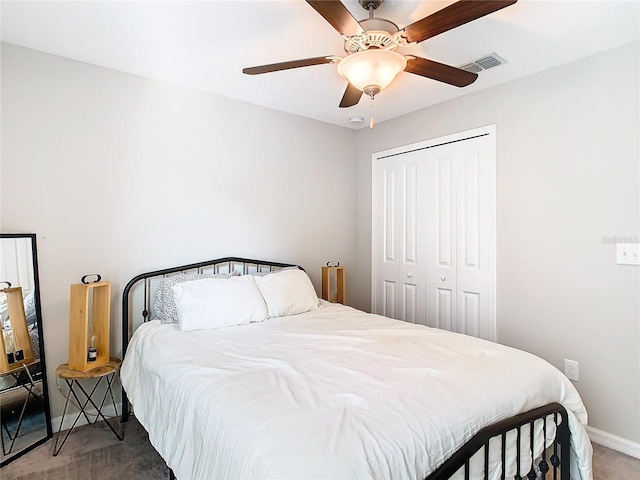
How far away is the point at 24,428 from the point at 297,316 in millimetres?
1784

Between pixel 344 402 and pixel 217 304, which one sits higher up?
pixel 217 304

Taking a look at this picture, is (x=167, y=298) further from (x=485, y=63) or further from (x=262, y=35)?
(x=485, y=63)

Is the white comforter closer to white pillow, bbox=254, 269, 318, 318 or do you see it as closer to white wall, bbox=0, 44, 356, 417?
white pillow, bbox=254, 269, 318, 318

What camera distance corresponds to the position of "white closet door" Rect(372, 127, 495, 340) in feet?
9.91

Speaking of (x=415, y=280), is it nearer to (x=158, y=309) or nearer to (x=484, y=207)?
(x=484, y=207)

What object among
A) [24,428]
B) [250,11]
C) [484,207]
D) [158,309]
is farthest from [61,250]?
[484,207]

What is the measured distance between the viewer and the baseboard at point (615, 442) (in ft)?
A: 7.48

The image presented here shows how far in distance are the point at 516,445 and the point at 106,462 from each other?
2.17 meters

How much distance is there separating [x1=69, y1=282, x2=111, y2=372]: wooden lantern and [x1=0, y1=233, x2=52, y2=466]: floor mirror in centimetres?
22

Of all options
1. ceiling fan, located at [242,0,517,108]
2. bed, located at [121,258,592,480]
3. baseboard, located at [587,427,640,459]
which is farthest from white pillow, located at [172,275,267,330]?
baseboard, located at [587,427,640,459]

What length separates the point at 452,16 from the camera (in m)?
1.51


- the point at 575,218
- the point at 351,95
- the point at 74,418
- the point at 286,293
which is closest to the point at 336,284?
the point at 286,293

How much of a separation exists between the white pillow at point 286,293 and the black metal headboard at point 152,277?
0.41m

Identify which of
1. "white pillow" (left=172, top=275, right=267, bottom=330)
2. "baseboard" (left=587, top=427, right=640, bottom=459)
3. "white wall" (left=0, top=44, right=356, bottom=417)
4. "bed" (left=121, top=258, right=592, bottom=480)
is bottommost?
"baseboard" (left=587, top=427, right=640, bottom=459)
